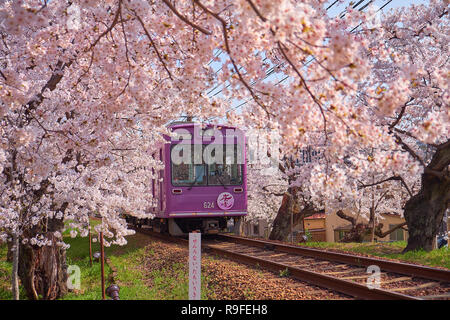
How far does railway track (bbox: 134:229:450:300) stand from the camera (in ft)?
19.1

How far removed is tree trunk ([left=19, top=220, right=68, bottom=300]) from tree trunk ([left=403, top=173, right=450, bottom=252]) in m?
8.04

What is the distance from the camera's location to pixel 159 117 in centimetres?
799

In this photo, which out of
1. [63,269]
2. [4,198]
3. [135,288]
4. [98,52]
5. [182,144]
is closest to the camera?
[98,52]

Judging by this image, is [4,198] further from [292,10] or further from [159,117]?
[292,10]

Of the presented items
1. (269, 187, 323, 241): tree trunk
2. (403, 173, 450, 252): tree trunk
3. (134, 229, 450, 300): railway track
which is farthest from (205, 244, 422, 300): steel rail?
(269, 187, 323, 241): tree trunk

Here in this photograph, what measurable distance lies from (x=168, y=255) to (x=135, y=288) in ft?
10.0

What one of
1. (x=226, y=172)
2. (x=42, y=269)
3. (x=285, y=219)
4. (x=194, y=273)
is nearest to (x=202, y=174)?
(x=226, y=172)

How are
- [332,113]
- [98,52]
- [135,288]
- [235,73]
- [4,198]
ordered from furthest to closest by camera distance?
[135,288] < [4,198] < [98,52] < [235,73] < [332,113]

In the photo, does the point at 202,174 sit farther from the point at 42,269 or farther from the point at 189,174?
the point at 42,269

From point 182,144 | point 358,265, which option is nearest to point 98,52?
point 358,265

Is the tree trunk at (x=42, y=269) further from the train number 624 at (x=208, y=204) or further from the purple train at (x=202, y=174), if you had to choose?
the train number 624 at (x=208, y=204)

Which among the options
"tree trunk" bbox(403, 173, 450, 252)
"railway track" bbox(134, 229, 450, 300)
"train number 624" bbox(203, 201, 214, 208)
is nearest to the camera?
"railway track" bbox(134, 229, 450, 300)

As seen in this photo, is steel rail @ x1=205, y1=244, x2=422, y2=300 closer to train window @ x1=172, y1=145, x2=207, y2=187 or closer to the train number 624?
the train number 624

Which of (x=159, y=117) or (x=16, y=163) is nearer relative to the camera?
(x=16, y=163)
